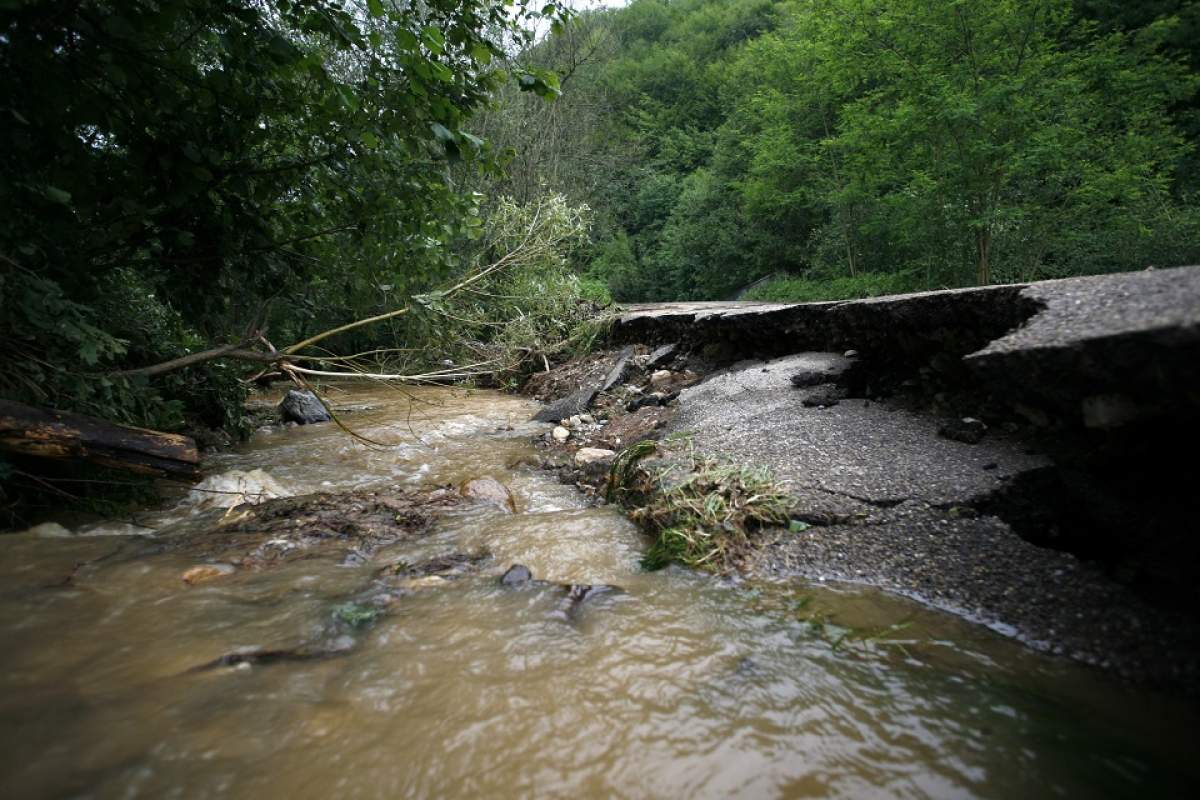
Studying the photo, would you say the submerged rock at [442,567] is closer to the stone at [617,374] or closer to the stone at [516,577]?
the stone at [516,577]

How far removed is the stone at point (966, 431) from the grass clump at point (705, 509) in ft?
3.51

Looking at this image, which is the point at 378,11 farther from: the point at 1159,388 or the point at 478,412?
the point at 478,412

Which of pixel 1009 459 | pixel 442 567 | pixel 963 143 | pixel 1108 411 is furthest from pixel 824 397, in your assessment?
pixel 963 143

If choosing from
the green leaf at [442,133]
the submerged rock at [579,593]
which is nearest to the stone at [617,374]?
the green leaf at [442,133]

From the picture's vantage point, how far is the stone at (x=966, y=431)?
2.95 meters

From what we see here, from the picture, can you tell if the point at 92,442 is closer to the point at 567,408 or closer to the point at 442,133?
the point at 442,133

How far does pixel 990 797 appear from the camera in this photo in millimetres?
1273

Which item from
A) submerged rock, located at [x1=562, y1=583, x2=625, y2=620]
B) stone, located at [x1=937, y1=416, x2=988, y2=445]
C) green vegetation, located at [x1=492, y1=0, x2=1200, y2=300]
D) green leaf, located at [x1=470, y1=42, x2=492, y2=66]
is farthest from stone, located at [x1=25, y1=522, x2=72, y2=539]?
green vegetation, located at [x1=492, y1=0, x2=1200, y2=300]

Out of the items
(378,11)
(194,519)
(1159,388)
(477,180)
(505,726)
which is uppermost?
(477,180)

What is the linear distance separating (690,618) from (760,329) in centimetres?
394

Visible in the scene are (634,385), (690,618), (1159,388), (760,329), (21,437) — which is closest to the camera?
(1159,388)

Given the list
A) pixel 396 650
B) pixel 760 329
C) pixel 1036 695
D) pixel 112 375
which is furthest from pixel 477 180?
pixel 1036 695

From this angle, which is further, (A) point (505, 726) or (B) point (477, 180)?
(B) point (477, 180)

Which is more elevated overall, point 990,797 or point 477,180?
point 477,180
